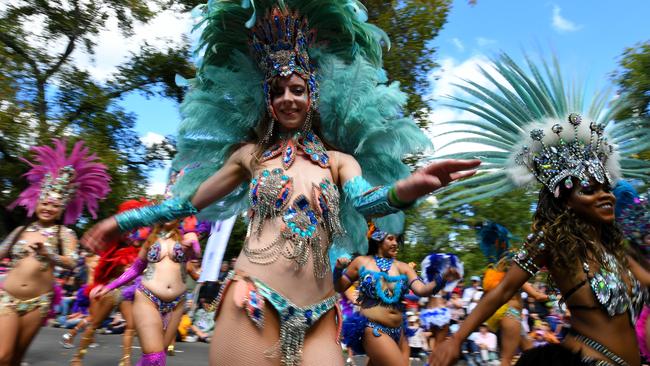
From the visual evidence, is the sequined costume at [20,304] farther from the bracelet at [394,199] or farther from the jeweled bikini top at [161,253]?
the bracelet at [394,199]

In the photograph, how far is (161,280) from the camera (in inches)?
239

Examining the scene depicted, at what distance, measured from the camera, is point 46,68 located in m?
17.2

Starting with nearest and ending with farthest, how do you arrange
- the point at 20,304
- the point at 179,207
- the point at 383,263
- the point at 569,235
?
the point at 569,235, the point at 179,207, the point at 20,304, the point at 383,263

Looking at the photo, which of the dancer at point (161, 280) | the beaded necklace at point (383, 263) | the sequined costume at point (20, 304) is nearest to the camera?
the sequined costume at point (20, 304)

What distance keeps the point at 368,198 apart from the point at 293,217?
13.8 inches

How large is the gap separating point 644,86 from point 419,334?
19.9 feet

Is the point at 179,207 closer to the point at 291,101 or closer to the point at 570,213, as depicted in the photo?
the point at 291,101

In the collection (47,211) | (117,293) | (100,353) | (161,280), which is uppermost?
(47,211)

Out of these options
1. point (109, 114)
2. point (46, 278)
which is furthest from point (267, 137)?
point (109, 114)

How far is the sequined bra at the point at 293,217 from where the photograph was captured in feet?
8.87

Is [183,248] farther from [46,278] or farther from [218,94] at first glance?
[218,94]

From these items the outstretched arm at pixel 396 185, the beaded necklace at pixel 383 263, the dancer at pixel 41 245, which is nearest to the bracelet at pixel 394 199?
the outstretched arm at pixel 396 185

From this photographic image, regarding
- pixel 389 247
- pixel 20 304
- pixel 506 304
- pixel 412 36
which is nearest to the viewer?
pixel 20 304

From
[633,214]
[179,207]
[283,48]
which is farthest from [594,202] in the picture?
[179,207]
